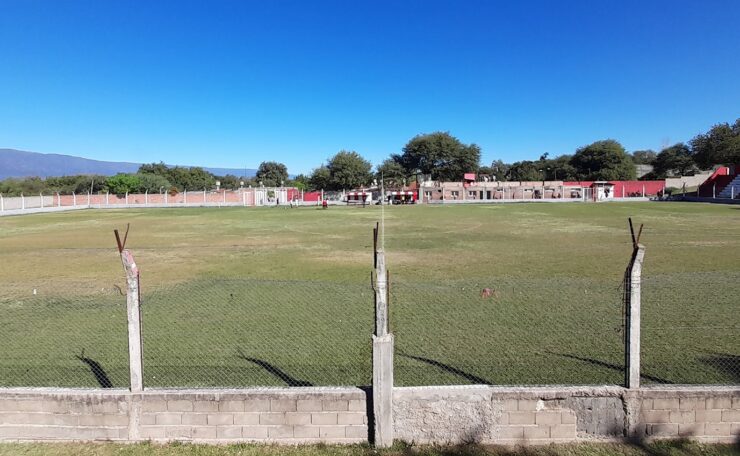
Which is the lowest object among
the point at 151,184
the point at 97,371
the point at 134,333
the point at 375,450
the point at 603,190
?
the point at 375,450

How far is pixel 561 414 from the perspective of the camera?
4.46 m

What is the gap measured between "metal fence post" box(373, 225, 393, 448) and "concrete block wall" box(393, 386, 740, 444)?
0.31 feet

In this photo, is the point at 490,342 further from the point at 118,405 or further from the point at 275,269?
the point at 275,269

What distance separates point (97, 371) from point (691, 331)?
840 cm

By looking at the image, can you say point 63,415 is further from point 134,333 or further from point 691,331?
point 691,331

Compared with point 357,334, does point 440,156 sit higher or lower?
higher

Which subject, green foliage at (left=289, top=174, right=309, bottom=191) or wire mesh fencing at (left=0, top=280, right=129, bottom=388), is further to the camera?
green foliage at (left=289, top=174, right=309, bottom=191)

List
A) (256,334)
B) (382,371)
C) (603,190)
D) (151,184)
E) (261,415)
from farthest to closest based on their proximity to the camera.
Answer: (151,184), (603,190), (256,334), (261,415), (382,371)

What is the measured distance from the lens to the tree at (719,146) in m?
80.4

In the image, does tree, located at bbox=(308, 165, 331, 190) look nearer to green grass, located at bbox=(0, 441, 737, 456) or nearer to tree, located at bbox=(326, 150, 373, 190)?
tree, located at bbox=(326, 150, 373, 190)

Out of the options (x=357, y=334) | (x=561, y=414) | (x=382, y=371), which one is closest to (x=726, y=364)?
(x=561, y=414)

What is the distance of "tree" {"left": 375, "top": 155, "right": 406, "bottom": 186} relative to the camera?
95.1 metres

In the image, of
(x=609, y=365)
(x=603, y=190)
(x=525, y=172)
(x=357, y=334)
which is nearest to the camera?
(x=609, y=365)

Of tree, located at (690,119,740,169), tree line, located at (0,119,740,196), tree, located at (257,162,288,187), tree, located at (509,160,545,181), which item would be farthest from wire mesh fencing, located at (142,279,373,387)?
tree, located at (257,162,288,187)
